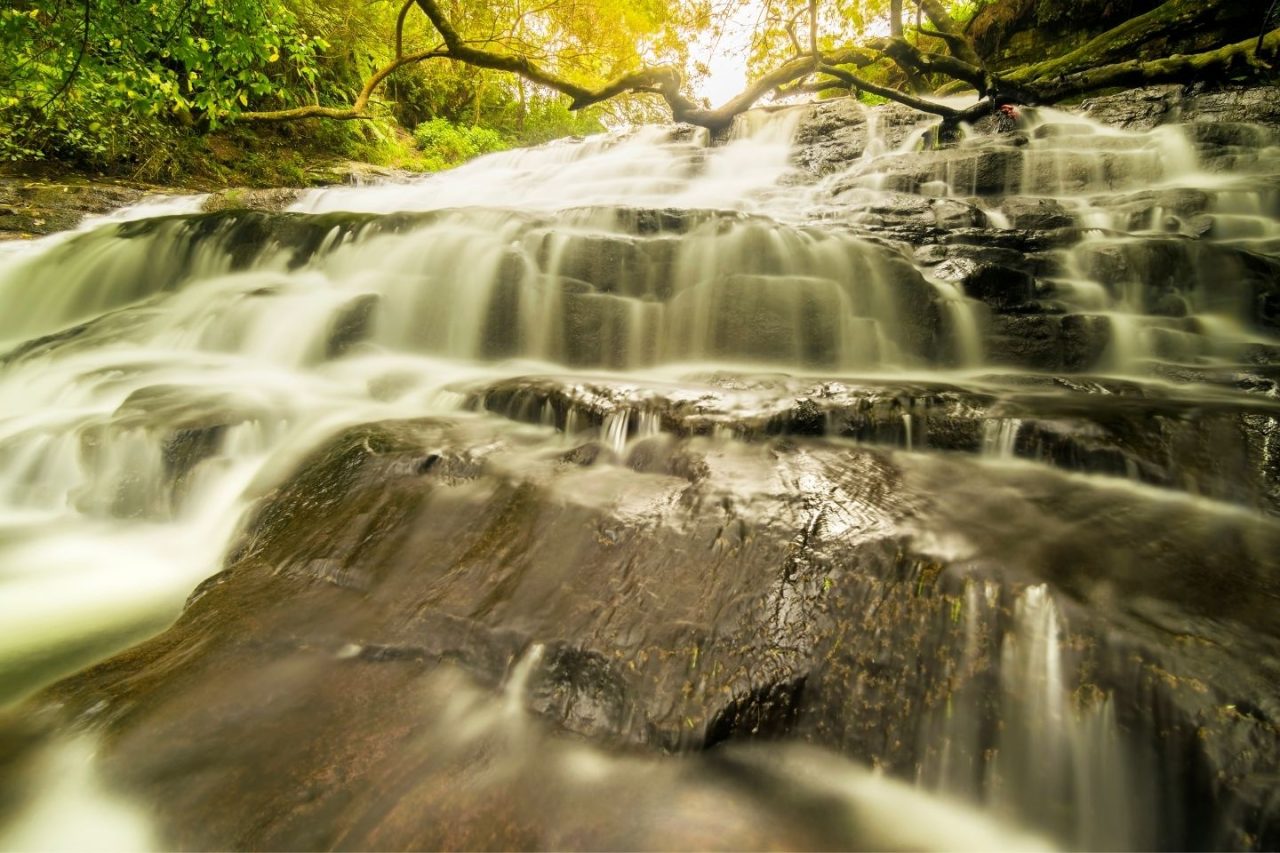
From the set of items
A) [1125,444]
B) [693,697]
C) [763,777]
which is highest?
[1125,444]

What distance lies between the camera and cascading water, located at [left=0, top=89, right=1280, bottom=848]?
1.43m

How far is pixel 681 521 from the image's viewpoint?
220 centimetres

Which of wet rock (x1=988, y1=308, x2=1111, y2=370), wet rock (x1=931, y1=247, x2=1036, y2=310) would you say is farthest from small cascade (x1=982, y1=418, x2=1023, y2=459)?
wet rock (x1=931, y1=247, x2=1036, y2=310)

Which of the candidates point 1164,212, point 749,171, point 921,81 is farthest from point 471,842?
point 921,81

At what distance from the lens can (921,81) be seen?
41.9ft

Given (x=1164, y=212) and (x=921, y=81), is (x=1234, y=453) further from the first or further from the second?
(x=921, y=81)

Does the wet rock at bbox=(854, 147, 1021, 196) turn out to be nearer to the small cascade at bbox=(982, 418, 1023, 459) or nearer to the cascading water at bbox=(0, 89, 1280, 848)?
the cascading water at bbox=(0, 89, 1280, 848)

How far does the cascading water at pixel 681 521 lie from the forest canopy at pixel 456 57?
2123mm

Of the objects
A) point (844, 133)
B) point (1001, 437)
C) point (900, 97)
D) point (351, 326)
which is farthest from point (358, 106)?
point (1001, 437)

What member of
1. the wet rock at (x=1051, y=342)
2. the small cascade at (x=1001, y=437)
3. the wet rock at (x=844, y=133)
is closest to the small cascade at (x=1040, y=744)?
the small cascade at (x=1001, y=437)

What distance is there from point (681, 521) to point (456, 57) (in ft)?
28.2

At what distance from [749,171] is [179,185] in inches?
372

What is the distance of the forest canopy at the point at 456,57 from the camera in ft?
16.0

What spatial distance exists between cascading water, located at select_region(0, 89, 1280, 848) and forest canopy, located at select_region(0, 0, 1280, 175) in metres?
2.12
